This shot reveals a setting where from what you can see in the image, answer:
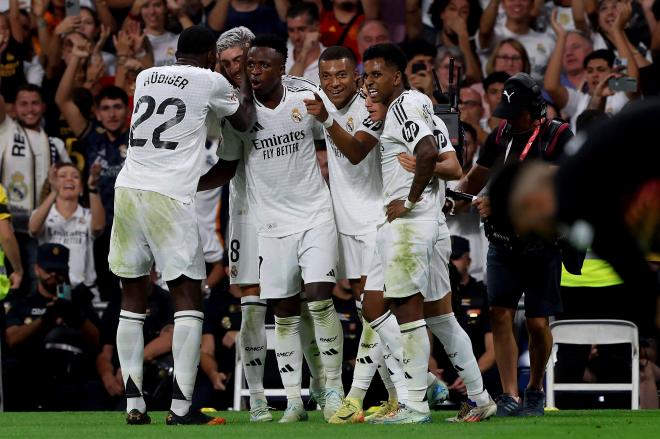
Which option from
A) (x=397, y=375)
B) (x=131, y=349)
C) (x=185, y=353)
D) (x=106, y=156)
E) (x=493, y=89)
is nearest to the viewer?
(x=185, y=353)

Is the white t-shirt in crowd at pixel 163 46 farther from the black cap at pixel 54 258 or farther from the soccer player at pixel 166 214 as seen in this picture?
the soccer player at pixel 166 214

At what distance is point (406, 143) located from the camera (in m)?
8.62

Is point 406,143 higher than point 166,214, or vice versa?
point 406,143

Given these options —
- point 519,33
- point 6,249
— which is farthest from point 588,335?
point 6,249

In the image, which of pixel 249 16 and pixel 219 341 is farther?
pixel 249 16

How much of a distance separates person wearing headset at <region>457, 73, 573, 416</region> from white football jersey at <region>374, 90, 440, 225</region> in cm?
70

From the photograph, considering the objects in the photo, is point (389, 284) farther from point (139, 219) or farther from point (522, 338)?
point (522, 338)

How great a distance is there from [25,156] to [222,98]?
557 cm

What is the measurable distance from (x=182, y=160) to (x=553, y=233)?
16.6 ft

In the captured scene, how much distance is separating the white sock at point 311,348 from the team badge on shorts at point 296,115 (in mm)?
1515

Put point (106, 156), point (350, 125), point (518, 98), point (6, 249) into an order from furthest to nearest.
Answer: point (106, 156) < point (6, 249) < point (350, 125) < point (518, 98)

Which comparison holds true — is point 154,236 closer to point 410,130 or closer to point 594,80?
point 410,130

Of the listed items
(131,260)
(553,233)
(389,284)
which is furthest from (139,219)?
(553,233)

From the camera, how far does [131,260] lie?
8812 mm
